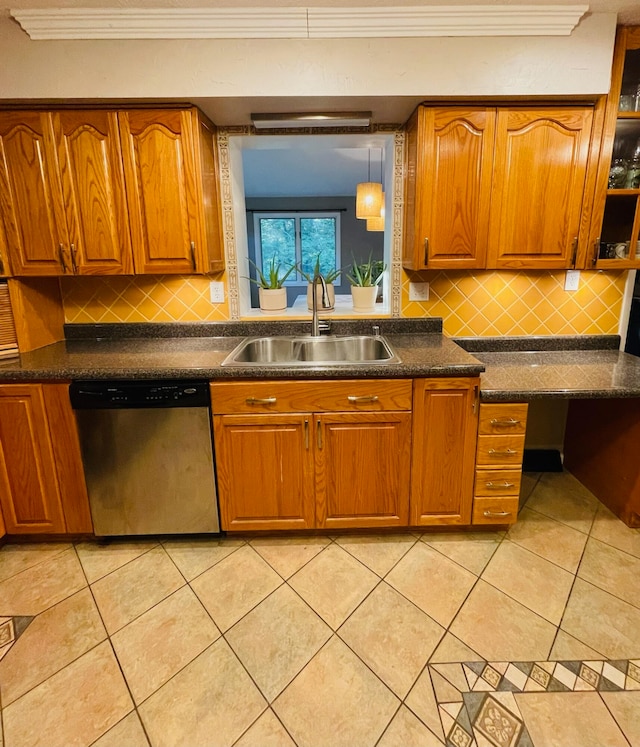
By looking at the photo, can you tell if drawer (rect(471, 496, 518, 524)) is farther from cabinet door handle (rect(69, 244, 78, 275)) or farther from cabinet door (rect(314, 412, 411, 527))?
cabinet door handle (rect(69, 244, 78, 275))

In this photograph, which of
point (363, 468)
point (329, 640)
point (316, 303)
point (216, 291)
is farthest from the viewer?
point (216, 291)

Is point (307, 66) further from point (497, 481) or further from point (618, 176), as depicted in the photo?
point (497, 481)

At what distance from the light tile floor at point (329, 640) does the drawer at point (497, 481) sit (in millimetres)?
268

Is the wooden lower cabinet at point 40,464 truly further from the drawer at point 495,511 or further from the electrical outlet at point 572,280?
the electrical outlet at point 572,280

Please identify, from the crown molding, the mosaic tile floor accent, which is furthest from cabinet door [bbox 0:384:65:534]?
the crown molding

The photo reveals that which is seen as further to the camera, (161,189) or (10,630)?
(161,189)

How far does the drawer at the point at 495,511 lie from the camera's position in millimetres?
1906

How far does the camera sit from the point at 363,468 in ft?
6.09

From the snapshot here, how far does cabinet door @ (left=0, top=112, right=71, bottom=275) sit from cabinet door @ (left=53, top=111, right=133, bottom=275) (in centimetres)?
5

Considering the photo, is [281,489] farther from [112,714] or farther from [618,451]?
[618,451]

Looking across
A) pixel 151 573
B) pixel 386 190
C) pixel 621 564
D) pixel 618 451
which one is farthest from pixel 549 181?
pixel 151 573

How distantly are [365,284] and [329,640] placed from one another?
5.77ft

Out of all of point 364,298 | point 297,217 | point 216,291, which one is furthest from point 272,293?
point 297,217

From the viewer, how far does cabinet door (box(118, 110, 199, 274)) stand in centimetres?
180
